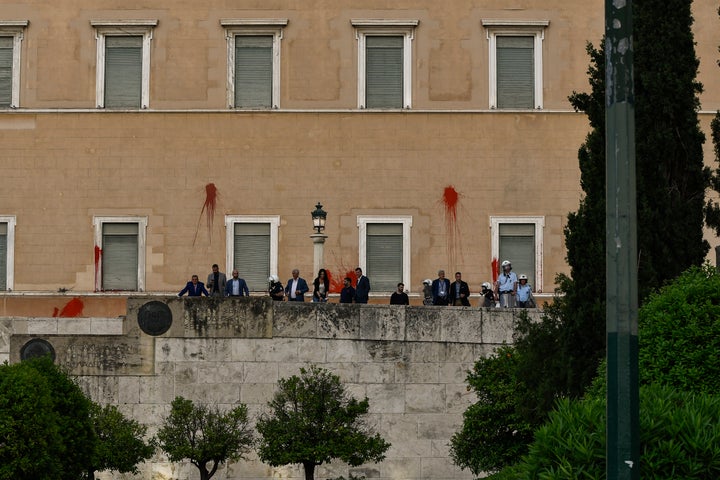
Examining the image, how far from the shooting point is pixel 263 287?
121ft

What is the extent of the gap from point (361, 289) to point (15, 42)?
32.3ft

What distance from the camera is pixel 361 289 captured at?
1315 inches

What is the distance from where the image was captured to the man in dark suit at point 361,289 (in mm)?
33281

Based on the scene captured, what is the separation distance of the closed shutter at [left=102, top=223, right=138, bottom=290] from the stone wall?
22.3 feet

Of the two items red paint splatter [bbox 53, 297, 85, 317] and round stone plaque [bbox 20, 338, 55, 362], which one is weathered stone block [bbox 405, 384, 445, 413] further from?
red paint splatter [bbox 53, 297, 85, 317]

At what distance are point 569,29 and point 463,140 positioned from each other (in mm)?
3203

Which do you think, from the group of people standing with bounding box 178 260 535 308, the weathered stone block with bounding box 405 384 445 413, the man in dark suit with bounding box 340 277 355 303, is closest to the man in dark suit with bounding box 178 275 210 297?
the group of people standing with bounding box 178 260 535 308

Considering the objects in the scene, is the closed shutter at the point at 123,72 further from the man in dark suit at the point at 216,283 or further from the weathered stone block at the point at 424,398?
the weathered stone block at the point at 424,398

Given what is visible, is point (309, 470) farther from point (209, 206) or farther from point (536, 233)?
point (536, 233)

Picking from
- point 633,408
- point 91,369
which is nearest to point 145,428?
point 91,369

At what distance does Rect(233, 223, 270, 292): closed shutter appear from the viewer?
3694cm

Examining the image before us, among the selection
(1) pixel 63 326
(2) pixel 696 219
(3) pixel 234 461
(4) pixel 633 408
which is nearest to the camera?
(4) pixel 633 408

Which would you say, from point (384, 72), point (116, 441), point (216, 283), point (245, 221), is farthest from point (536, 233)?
point (116, 441)

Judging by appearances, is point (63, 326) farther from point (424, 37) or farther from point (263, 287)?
point (424, 37)
